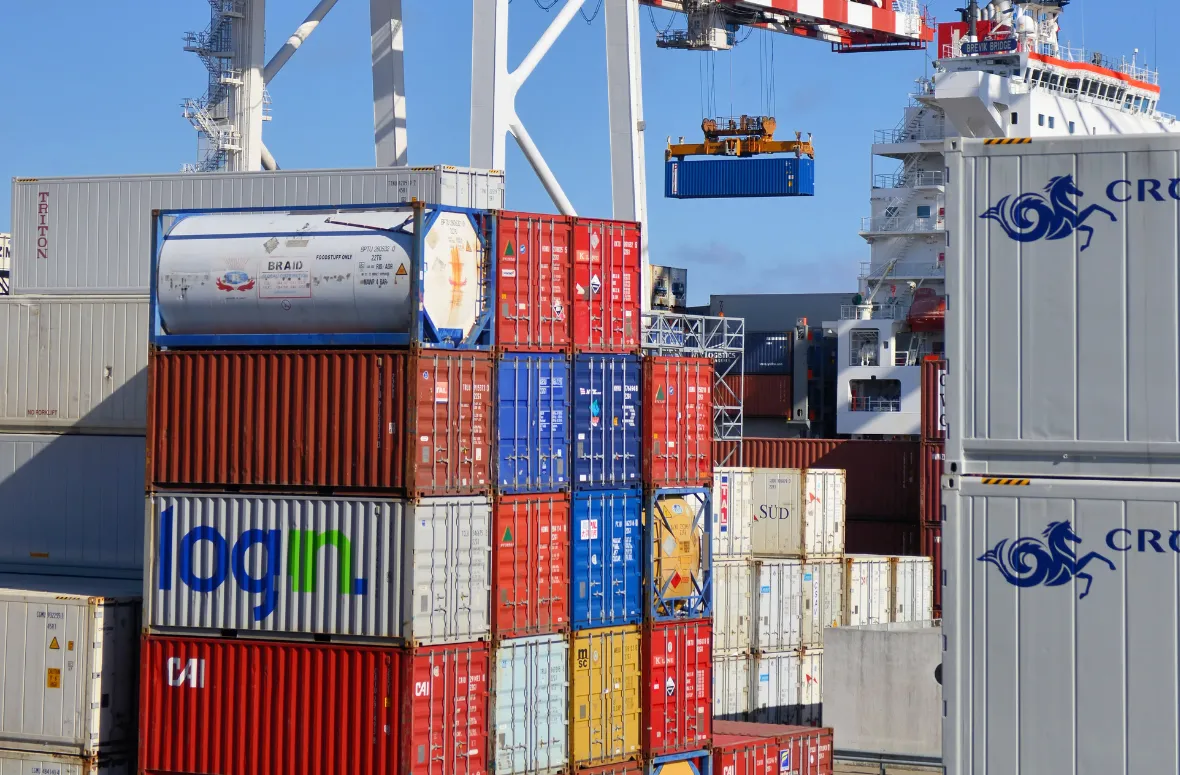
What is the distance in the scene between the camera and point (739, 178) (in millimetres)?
58625

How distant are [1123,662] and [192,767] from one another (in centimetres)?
1402

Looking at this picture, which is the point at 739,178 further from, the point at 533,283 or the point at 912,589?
the point at 533,283

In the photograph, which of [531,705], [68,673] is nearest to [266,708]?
[68,673]

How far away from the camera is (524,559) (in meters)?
21.2

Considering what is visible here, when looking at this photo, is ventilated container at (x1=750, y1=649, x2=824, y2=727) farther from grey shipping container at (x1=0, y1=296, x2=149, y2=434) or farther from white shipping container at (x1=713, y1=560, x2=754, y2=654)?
grey shipping container at (x1=0, y1=296, x2=149, y2=434)

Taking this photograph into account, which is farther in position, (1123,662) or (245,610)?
(245,610)

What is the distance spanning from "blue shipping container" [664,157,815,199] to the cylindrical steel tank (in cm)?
3774

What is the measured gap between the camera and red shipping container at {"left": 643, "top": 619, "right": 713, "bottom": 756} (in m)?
22.5

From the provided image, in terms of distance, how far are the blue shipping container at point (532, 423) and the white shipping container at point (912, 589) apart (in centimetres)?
1701

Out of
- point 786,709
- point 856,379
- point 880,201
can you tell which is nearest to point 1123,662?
point 786,709

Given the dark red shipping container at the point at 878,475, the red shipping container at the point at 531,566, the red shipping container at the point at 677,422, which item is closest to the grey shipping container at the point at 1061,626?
the red shipping container at the point at 531,566

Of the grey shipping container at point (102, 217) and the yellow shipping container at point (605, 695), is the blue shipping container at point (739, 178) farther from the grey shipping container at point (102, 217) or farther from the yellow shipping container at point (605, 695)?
the yellow shipping container at point (605, 695)

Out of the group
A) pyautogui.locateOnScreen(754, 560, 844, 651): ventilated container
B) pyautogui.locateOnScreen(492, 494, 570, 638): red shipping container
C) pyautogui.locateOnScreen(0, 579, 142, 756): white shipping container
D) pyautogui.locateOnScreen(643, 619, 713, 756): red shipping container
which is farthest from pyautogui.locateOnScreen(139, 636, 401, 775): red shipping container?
pyautogui.locateOnScreen(754, 560, 844, 651): ventilated container

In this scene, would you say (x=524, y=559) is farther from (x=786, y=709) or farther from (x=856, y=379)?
(x=856, y=379)
